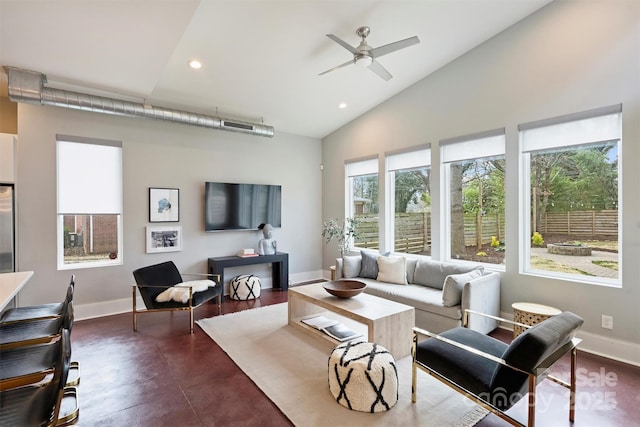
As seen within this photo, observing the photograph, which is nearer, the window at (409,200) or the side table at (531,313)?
the side table at (531,313)

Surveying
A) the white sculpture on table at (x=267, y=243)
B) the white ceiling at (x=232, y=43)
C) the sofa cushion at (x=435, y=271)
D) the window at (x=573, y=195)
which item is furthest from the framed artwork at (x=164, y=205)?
the window at (x=573, y=195)

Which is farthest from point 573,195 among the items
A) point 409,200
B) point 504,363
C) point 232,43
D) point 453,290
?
point 232,43

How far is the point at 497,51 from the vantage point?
398cm

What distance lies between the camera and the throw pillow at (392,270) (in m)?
4.53

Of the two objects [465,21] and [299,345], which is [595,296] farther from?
[465,21]

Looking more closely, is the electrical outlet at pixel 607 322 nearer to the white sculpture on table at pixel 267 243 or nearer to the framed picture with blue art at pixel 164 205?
the white sculpture on table at pixel 267 243

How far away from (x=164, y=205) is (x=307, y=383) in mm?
3644

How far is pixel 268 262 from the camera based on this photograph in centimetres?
567

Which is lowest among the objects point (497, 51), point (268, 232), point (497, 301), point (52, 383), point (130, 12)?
point (497, 301)

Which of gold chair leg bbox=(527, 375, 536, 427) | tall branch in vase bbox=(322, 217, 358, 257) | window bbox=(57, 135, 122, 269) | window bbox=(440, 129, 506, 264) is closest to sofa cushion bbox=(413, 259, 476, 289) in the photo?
window bbox=(440, 129, 506, 264)

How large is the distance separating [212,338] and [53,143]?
10.9ft

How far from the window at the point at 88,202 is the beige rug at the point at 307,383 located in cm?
196

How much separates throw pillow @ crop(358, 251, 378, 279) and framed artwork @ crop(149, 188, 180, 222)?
122 inches

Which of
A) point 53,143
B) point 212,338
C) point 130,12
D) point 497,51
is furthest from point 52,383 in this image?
point 497,51
